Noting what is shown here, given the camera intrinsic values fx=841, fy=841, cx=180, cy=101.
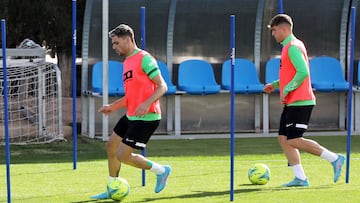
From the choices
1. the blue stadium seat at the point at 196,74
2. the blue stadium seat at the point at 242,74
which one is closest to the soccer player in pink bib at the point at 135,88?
the blue stadium seat at the point at 196,74

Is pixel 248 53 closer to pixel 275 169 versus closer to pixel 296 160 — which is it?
pixel 275 169

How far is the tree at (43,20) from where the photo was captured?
69.0 ft

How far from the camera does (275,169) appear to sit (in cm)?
1124

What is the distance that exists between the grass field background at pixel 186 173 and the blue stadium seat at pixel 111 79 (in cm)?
98

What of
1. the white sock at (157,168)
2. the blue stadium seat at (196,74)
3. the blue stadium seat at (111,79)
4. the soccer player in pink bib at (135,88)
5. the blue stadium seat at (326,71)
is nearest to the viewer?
the soccer player in pink bib at (135,88)

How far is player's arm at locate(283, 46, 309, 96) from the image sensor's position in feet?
29.4

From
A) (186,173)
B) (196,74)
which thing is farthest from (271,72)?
(186,173)

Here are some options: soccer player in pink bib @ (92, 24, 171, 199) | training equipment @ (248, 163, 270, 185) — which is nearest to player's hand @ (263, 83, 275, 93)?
training equipment @ (248, 163, 270, 185)

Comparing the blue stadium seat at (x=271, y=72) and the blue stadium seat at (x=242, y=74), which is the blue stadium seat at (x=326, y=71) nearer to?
the blue stadium seat at (x=271, y=72)

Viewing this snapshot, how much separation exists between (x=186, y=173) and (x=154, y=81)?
9.55 feet

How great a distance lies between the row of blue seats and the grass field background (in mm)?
988

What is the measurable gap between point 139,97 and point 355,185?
283 cm

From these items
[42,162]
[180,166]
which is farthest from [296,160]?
[42,162]

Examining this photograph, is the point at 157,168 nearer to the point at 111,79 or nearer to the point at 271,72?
the point at 111,79
